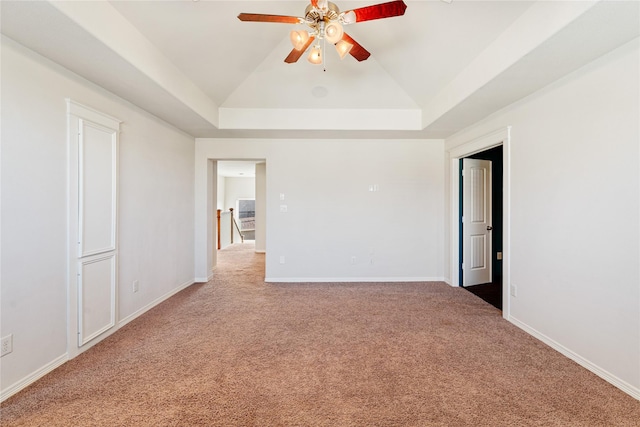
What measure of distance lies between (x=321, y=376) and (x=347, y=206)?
2.92m

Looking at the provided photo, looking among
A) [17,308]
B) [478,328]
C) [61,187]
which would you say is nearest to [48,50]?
[61,187]

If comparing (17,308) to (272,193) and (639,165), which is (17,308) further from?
(639,165)

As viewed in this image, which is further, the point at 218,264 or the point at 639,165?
the point at 218,264

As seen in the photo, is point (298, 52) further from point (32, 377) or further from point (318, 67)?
point (32, 377)

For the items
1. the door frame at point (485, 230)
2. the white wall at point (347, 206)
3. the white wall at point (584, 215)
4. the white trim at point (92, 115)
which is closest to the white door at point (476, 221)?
the door frame at point (485, 230)

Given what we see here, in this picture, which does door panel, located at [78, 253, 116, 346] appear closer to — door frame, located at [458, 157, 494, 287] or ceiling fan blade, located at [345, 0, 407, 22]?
ceiling fan blade, located at [345, 0, 407, 22]

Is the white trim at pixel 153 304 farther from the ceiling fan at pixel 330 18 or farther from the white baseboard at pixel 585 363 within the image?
the white baseboard at pixel 585 363

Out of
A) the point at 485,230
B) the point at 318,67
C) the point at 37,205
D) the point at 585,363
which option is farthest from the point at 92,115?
the point at 485,230

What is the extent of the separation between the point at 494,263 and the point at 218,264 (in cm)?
537

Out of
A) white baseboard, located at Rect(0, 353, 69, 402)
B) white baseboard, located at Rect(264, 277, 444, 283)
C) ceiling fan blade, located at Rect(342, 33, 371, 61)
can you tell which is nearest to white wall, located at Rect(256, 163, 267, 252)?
white baseboard, located at Rect(264, 277, 444, 283)

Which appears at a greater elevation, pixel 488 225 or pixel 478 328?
pixel 488 225

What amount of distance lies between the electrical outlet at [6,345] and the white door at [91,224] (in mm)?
434

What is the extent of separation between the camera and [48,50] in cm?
195

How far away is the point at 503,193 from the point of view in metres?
3.13
